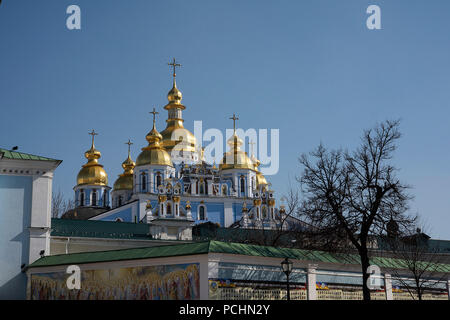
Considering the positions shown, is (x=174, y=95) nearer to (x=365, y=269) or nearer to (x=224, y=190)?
(x=224, y=190)

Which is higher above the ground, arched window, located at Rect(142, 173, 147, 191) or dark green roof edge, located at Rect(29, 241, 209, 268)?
arched window, located at Rect(142, 173, 147, 191)

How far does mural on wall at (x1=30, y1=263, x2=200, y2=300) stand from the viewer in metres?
20.5

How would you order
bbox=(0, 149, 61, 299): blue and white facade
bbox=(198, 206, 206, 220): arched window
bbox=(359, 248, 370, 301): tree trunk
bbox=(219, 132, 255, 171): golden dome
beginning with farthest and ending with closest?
1. bbox=(219, 132, 255, 171): golden dome
2. bbox=(198, 206, 206, 220): arched window
3. bbox=(0, 149, 61, 299): blue and white facade
4. bbox=(359, 248, 370, 301): tree trunk

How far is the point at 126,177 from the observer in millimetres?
69062

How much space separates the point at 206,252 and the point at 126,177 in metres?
49.8

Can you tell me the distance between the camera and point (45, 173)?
27516mm

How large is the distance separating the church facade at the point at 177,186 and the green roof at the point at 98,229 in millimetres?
13226

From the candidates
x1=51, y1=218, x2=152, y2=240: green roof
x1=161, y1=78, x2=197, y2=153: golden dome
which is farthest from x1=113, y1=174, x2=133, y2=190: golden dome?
x1=51, y1=218, x2=152, y2=240: green roof

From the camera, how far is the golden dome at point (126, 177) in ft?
224

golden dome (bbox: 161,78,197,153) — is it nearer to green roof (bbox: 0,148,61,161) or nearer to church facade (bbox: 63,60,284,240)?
church facade (bbox: 63,60,284,240)

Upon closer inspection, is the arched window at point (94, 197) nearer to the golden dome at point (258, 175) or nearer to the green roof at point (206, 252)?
the golden dome at point (258, 175)
